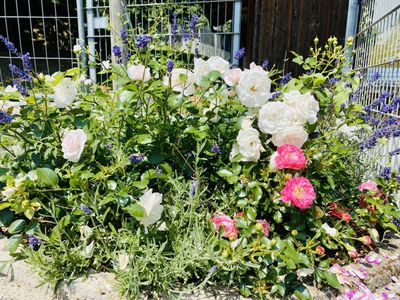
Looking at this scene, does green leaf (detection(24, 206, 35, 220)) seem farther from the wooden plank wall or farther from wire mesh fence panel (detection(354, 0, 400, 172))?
the wooden plank wall

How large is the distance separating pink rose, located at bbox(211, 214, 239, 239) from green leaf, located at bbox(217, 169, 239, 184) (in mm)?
118

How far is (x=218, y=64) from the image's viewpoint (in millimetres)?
1366

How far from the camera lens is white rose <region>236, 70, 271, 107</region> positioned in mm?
1217

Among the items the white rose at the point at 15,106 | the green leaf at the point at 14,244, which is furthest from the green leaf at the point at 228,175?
→ the white rose at the point at 15,106

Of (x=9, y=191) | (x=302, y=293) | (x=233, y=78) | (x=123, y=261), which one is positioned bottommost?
(x=302, y=293)

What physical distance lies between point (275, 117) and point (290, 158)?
14cm

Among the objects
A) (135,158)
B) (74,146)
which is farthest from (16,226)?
(135,158)

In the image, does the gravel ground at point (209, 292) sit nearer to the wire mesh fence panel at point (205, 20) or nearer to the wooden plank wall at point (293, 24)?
the wire mesh fence panel at point (205, 20)

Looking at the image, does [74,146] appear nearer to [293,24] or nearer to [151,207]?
[151,207]

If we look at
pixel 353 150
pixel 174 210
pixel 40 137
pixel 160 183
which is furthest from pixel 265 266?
pixel 40 137

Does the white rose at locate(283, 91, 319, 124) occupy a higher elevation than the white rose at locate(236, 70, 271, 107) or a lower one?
lower

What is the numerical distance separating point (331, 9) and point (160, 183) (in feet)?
10.9

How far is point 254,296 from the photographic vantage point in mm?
1071

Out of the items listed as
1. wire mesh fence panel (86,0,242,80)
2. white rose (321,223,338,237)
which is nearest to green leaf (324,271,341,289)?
white rose (321,223,338,237)
